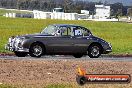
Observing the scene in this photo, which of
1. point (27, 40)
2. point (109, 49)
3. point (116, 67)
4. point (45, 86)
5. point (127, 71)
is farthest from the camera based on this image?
point (109, 49)

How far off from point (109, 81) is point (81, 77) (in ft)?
1.82

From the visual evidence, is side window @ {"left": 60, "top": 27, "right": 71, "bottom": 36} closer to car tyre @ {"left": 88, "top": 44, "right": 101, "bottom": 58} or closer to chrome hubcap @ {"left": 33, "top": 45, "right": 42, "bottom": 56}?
car tyre @ {"left": 88, "top": 44, "right": 101, "bottom": 58}

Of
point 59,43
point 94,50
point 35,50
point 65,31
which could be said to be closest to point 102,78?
point 35,50

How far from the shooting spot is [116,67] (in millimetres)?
19047

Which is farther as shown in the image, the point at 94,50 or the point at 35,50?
the point at 94,50

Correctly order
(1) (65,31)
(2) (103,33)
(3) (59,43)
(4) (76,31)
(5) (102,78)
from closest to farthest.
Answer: (5) (102,78) → (3) (59,43) → (1) (65,31) → (4) (76,31) → (2) (103,33)

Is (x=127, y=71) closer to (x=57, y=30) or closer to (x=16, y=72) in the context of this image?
(x=16, y=72)

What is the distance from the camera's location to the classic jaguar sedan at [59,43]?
75.9 ft

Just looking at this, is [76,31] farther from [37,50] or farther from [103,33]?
[103,33]

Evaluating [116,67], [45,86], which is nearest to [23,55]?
[116,67]

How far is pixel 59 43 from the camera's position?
78.4 feet

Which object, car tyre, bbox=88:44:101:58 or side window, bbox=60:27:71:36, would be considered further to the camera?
car tyre, bbox=88:44:101:58

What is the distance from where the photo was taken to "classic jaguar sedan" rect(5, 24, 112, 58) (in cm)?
2314

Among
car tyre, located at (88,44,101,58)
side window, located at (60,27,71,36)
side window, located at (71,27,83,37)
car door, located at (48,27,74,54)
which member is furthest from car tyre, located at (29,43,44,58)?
car tyre, located at (88,44,101,58)
